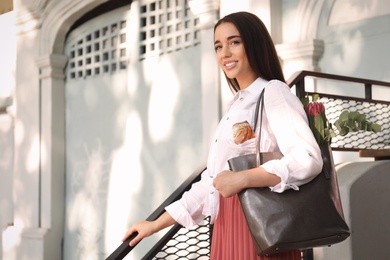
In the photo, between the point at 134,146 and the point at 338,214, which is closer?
the point at 338,214

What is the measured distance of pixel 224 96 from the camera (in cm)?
675

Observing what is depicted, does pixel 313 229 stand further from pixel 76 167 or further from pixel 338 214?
pixel 76 167

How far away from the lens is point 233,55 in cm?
212

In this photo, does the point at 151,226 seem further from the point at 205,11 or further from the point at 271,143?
the point at 205,11

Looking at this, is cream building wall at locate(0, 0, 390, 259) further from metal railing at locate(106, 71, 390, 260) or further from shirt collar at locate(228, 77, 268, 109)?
shirt collar at locate(228, 77, 268, 109)

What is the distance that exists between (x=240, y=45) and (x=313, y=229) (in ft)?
2.02

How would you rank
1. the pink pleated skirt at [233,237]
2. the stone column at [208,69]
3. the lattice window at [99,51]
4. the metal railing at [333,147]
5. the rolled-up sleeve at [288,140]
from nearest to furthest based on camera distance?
the rolled-up sleeve at [288,140] < the pink pleated skirt at [233,237] < the metal railing at [333,147] < the stone column at [208,69] < the lattice window at [99,51]

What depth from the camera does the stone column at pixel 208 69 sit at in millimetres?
6836

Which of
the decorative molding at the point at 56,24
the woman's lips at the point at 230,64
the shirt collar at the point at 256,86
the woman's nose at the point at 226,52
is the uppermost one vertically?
the decorative molding at the point at 56,24

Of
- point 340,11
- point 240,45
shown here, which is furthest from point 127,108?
point 240,45

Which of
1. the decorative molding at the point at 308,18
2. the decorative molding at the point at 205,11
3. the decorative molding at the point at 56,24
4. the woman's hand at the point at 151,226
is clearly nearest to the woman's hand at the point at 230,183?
the woman's hand at the point at 151,226

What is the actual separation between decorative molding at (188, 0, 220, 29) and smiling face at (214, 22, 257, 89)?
479cm

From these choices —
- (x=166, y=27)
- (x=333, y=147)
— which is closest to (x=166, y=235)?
(x=333, y=147)

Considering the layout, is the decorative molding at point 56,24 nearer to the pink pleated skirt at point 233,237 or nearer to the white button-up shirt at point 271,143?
the white button-up shirt at point 271,143
